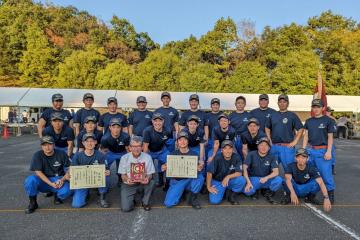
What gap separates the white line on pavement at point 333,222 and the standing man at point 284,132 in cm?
114

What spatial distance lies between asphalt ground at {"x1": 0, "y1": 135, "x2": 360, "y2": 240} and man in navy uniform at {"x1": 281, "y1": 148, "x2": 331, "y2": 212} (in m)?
0.23

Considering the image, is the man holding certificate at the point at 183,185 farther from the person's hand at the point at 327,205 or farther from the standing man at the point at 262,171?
the person's hand at the point at 327,205

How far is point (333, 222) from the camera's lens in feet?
16.4

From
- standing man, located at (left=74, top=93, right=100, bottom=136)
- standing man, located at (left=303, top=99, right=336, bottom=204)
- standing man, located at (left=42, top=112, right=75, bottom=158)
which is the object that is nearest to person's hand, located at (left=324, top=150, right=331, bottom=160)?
standing man, located at (left=303, top=99, right=336, bottom=204)

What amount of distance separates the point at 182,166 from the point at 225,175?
2.53 ft

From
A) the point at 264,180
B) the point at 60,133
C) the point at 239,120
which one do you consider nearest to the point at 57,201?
the point at 60,133

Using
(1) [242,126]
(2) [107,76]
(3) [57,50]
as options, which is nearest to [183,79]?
(2) [107,76]

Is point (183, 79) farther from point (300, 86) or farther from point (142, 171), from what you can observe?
point (142, 171)

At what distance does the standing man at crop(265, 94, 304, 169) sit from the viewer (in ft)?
22.2

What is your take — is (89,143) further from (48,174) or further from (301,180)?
(301,180)

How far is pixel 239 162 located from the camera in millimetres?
6105

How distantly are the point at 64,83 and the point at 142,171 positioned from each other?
32.0 m

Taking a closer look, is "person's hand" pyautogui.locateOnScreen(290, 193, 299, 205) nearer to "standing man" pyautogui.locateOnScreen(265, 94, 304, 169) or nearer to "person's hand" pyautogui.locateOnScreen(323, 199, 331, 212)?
"person's hand" pyautogui.locateOnScreen(323, 199, 331, 212)

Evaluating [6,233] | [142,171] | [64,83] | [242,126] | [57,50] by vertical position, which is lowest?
[6,233]
